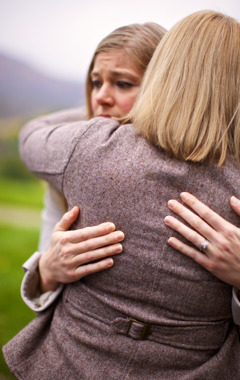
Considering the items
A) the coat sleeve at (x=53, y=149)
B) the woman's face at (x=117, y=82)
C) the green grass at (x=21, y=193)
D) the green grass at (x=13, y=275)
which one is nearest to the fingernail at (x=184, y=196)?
the coat sleeve at (x=53, y=149)

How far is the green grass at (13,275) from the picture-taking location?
2.29m

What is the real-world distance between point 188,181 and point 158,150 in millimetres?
117

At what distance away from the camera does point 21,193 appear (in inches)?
147

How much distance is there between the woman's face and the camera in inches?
57.5

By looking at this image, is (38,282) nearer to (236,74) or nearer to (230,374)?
(230,374)

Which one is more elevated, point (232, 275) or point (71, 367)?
point (232, 275)

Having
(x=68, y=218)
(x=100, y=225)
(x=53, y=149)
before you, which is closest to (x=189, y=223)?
(x=100, y=225)

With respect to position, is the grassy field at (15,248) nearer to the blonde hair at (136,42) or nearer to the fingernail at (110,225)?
the fingernail at (110,225)

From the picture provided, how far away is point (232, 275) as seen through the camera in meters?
0.94

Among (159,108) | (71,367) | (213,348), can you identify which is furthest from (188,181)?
(71,367)

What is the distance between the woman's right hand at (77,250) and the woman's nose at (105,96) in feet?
2.06

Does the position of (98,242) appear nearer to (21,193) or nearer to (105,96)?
(105,96)

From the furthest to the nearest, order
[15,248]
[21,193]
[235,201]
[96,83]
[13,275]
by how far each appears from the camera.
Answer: [21,193], [15,248], [13,275], [96,83], [235,201]

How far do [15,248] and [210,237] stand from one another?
8.65ft
